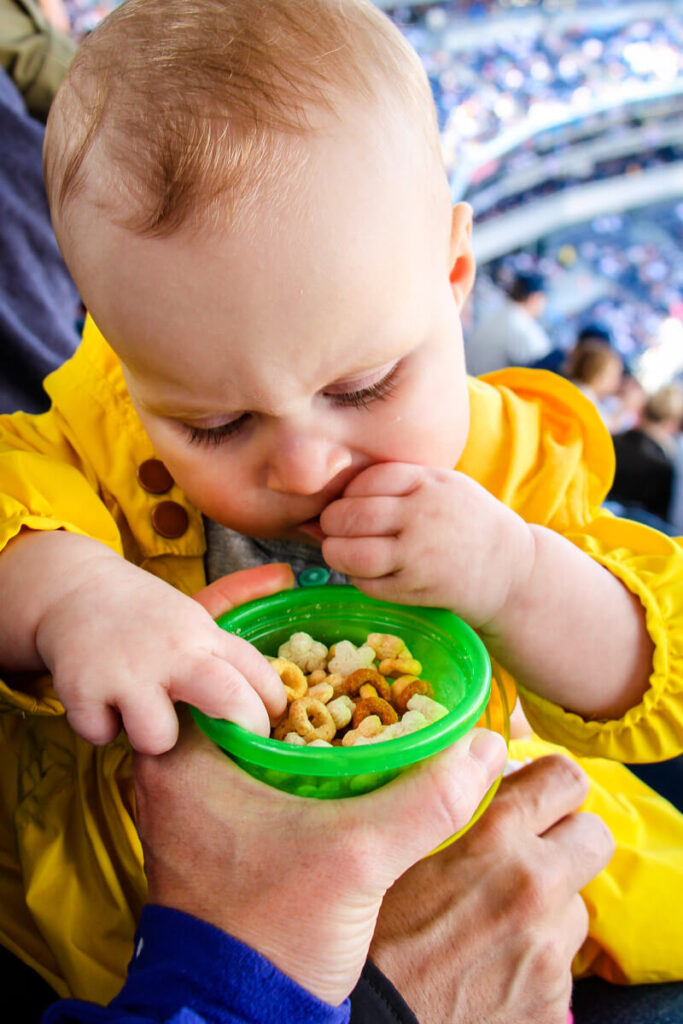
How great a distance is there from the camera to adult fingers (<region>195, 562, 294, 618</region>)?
0.72 metres

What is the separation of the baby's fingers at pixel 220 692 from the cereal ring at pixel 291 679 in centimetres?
6

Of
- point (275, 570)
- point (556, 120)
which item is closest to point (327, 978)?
point (275, 570)

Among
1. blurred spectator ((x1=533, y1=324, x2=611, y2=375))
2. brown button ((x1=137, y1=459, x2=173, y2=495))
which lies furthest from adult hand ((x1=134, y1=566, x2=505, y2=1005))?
blurred spectator ((x1=533, y1=324, x2=611, y2=375))

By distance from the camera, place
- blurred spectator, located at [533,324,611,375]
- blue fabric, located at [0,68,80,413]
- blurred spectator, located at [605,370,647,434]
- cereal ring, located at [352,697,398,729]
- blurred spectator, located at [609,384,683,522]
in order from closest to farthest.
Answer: cereal ring, located at [352,697,398,729] < blue fabric, located at [0,68,80,413] < blurred spectator, located at [609,384,683,522] < blurred spectator, located at [533,324,611,375] < blurred spectator, located at [605,370,647,434]

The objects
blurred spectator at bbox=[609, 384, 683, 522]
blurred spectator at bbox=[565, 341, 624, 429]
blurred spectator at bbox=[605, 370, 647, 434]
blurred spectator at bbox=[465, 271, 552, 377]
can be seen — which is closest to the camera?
blurred spectator at bbox=[609, 384, 683, 522]

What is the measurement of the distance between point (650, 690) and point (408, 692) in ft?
0.96

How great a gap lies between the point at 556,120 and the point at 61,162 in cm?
795

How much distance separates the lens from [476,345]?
16.6ft

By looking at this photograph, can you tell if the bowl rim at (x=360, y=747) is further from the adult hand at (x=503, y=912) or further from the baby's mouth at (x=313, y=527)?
the adult hand at (x=503, y=912)

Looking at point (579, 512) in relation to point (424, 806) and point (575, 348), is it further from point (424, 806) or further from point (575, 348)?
point (575, 348)

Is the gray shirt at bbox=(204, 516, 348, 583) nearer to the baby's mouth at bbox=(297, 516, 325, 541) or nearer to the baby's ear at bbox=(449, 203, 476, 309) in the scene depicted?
the baby's mouth at bbox=(297, 516, 325, 541)

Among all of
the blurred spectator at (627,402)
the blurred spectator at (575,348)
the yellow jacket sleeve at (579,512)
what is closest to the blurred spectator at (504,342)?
the blurred spectator at (575,348)

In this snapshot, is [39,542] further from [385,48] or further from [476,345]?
[476,345]

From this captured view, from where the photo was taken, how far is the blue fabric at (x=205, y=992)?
54cm
